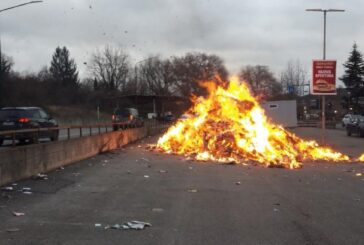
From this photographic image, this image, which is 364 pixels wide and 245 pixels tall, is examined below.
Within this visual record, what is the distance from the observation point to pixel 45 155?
48.4 feet

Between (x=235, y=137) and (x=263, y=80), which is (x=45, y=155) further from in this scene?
(x=263, y=80)

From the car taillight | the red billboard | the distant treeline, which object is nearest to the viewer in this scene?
the car taillight

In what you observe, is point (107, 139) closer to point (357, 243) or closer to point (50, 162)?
point (50, 162)

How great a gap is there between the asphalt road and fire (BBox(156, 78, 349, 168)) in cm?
376

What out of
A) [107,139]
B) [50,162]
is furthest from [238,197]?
[107,139]

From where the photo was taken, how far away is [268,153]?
20.3 metres

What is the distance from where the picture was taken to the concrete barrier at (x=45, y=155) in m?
12.2

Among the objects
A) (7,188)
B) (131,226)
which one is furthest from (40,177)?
(131,226)

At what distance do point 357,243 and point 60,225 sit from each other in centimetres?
415

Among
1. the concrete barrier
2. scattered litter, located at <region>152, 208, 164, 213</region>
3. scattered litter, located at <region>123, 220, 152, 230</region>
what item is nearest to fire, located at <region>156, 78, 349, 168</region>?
the concrete barrier

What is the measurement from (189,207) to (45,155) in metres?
6.05

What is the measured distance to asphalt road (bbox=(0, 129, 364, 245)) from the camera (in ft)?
25.1

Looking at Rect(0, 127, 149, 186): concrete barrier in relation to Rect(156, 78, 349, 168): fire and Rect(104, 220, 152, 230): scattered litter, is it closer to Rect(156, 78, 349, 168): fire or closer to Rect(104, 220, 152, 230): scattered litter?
Rect(156, 78, 349, 168): fire

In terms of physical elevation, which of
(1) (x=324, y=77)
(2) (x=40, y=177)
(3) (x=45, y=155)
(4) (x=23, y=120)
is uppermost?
(1) (x=324, y=77)
